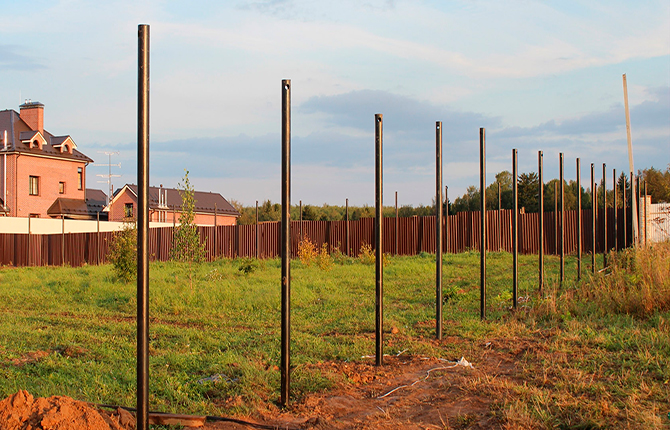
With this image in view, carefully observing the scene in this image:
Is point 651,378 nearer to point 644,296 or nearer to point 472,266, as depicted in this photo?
point 644,296

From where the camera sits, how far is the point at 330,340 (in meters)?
5.83

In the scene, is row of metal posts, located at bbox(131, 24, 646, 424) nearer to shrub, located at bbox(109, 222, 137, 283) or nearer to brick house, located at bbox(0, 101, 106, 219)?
shrub, located at bbox(109, 222, 137, 283)

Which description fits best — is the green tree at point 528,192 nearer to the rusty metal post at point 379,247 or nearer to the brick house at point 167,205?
the brick house at point 167,205

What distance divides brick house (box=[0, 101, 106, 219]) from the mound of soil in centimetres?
2902

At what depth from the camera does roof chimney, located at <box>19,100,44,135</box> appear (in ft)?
104

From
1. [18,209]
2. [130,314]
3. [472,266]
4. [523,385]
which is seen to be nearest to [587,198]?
[472,266]

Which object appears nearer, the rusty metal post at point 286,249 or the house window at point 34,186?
the rusty metal post at point 286,249

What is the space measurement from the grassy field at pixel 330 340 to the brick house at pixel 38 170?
66.6 feet

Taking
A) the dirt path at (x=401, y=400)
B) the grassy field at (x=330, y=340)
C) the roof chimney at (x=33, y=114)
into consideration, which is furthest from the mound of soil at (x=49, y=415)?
the roof chimney at (x=33, y=114)

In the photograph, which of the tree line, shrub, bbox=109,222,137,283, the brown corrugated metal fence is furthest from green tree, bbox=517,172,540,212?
shrub, bbox=109,222,137,283

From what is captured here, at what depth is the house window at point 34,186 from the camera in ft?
97.2

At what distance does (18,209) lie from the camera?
2889 cm

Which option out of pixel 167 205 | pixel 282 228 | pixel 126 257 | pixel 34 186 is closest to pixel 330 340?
pixel 282 228

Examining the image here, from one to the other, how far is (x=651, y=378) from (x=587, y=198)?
2494cm
